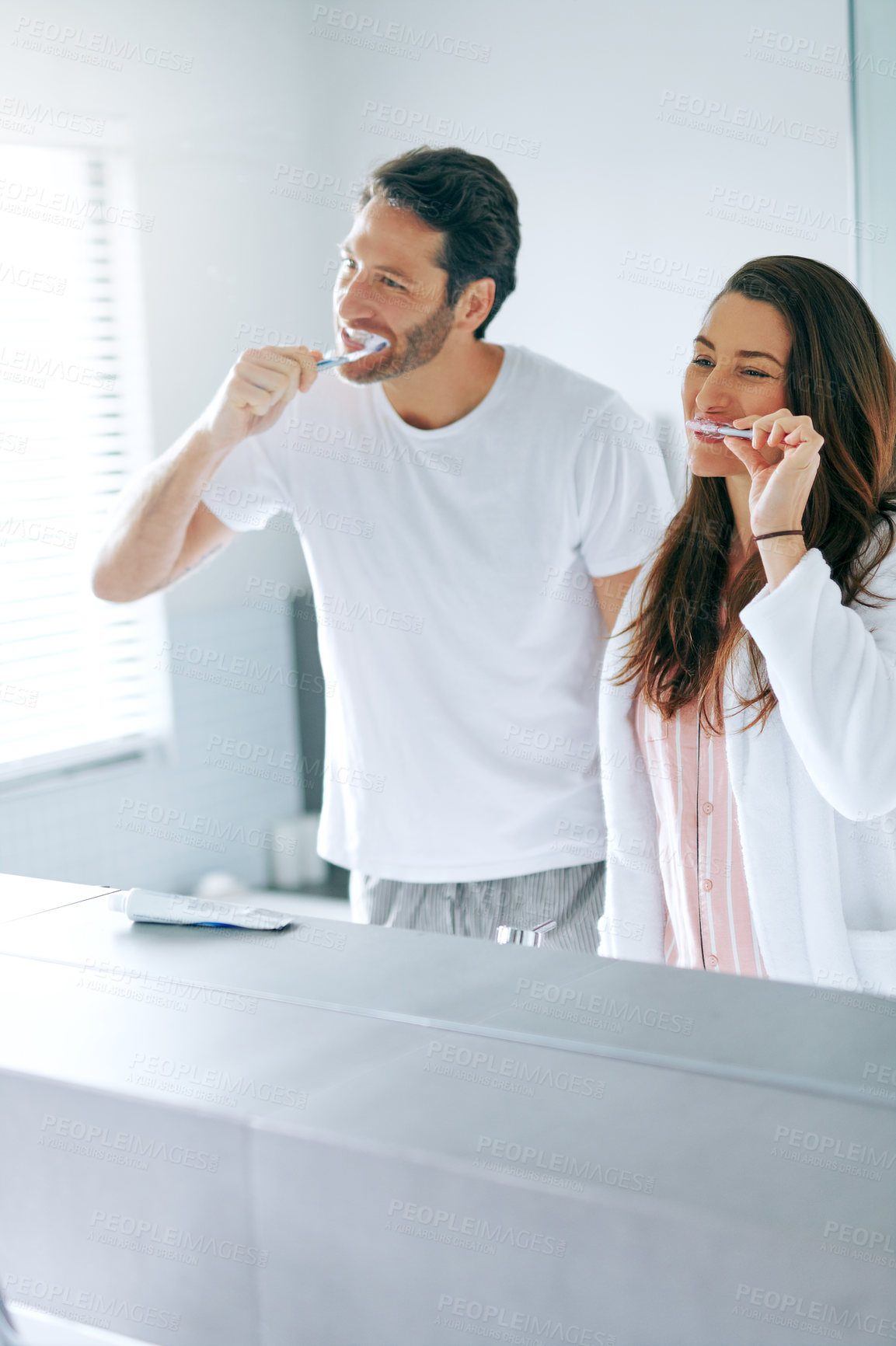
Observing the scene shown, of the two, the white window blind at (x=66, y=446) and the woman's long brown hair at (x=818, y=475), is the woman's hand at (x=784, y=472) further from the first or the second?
the white window blind at (x=66, y=446)

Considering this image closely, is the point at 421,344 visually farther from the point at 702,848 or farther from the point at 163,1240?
the point at 163,1240

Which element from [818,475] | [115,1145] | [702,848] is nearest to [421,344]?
[818,475]

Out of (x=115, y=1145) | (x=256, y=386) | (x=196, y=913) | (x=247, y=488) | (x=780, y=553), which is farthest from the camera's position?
(x=247, y=488)

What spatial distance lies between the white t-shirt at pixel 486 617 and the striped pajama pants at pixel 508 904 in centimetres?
1

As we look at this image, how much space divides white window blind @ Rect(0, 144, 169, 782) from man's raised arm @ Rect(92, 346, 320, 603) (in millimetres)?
838

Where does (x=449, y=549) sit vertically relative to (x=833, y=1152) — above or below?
above

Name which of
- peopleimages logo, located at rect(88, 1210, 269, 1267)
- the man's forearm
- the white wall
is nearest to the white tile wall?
the white wall

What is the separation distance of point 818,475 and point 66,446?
56.7 inches

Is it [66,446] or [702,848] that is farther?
[66,446]

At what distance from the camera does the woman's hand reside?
79cm

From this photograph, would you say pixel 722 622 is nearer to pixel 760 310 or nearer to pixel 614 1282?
pixel 760 310

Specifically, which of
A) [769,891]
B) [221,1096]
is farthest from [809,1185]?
[769,891]

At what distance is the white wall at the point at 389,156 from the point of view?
120 cm

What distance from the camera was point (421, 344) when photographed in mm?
1122
